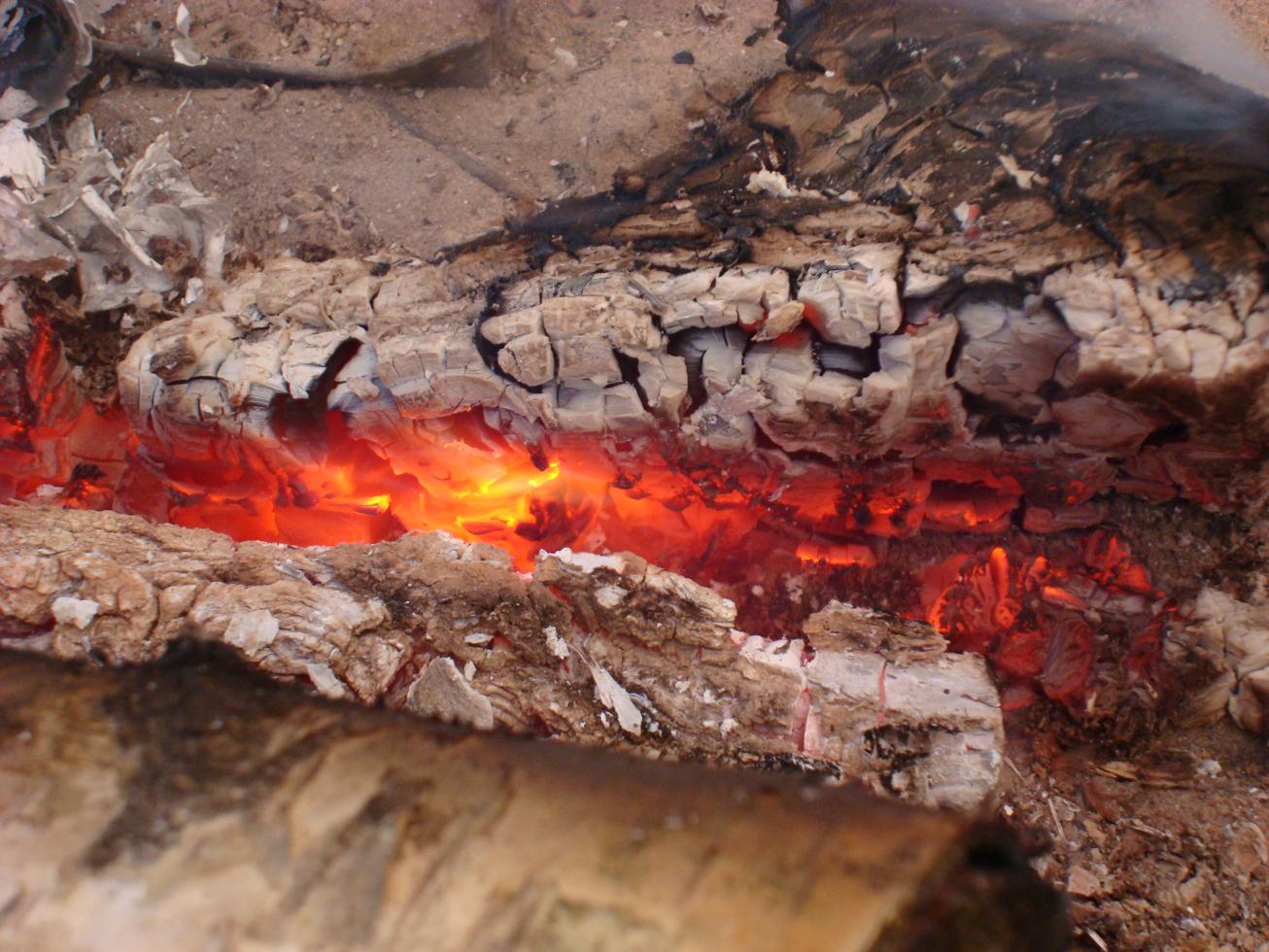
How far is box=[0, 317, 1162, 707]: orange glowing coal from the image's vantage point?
8.50 ft

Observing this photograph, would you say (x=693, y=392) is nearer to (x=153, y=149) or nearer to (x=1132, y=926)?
(x=1132, y=926)

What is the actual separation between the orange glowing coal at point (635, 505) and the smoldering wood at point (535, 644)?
0.42 meters

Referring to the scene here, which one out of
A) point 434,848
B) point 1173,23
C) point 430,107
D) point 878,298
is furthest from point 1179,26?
point 434,848

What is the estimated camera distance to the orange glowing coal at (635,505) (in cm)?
259

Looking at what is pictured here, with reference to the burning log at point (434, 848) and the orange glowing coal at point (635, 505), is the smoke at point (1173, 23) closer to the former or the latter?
the orange glowing coal at point (635, 505)

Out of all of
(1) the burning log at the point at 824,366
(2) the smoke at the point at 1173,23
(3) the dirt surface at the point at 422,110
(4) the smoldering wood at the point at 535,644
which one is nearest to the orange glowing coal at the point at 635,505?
(1) the burning log at the point at 824,366

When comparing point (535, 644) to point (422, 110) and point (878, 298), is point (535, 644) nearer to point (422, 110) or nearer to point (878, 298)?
point (878, 298)

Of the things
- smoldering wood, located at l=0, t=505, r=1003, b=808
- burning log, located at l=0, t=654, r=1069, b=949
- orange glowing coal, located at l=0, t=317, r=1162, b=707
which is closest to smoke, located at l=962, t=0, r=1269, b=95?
orange glowing coal, located at l=0, t=317, r=1162, b=707

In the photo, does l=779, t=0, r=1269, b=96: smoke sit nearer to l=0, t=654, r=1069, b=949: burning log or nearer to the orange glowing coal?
the orange glowing coal

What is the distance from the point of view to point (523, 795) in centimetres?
114

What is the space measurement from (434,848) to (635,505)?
6.37ft

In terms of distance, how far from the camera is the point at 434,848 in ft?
3.59

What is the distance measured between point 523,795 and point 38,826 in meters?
0.68

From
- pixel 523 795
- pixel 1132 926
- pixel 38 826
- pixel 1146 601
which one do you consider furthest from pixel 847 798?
pixel 1146 601
